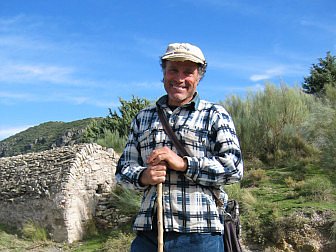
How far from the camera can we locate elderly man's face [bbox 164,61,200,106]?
2.70 meters

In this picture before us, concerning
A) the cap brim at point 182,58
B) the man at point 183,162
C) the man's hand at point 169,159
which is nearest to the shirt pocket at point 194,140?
the man at point 183,162

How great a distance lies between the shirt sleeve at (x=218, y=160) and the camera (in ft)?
8.16

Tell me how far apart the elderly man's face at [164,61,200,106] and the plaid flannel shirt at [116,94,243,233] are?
0.18 feet

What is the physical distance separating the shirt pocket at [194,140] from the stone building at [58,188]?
30.2 feet

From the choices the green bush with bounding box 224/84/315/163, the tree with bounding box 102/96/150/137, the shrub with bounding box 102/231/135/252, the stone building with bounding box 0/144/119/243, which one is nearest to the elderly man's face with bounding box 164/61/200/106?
the shrub with bounding box 102/231/135/252

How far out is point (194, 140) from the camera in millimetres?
2609

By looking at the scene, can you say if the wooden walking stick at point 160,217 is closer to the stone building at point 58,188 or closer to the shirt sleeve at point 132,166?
the shirt sleeve at point 132,166

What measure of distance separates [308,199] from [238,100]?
22.4ft

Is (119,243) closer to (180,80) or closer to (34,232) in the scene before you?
(34,232)

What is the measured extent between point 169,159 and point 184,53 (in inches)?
24.3

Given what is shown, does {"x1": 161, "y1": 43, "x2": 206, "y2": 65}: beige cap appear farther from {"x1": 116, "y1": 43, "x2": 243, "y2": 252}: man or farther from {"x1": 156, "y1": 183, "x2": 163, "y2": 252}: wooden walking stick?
{"x1": 156, "y1": 183, "x2": 163, "y2": 252}: wooden walking stick

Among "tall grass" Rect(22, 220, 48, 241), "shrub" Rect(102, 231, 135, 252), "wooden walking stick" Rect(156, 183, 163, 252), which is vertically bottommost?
"shrub" Rect(102, 231, 135, 252)

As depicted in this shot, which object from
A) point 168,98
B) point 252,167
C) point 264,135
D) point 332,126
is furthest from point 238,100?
point 168,98

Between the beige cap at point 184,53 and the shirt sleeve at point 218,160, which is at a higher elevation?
the beige cap at point 184,53
